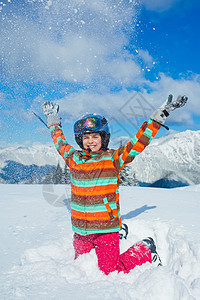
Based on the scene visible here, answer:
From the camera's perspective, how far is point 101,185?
296 cm

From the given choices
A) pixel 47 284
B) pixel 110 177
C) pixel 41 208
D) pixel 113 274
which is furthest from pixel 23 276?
pixel 41 208

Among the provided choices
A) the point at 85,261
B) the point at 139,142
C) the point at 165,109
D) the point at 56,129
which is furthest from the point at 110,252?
the point at 56,129

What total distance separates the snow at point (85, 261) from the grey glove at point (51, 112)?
2192 mm

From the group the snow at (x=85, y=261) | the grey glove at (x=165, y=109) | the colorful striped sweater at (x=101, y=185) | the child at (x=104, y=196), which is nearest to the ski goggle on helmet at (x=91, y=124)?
the child at (x=104, y=196)

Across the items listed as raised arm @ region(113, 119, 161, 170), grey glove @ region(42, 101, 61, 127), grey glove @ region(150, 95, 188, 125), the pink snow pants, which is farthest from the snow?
grey glove @ region(42, 101, 61, 127)

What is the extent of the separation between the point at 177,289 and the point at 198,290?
1.34 ft

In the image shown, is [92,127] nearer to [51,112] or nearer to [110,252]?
[51,112]

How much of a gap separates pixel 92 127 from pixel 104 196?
1071mm

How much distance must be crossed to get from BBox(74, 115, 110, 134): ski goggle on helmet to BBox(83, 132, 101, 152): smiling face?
0.09 m

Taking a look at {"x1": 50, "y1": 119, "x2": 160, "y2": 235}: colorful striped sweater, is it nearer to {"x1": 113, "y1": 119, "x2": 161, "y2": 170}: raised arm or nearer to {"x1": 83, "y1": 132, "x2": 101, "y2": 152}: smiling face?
{"x1": 113, "y1": 119, "x2": 161, "y2": 170}: raised arm

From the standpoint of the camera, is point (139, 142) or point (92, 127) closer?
point (139, 142)

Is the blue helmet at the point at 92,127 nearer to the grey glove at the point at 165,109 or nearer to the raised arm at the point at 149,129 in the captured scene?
the raised arm at the point at 149,129

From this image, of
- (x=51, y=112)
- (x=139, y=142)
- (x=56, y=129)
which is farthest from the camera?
(x=51, y=112)

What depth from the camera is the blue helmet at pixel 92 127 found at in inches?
129
